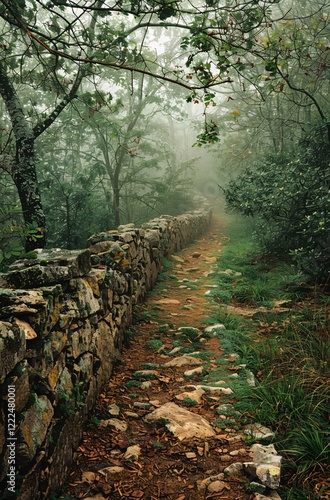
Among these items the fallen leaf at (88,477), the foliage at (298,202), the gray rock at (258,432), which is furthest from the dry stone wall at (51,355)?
the foliage at (298,202)

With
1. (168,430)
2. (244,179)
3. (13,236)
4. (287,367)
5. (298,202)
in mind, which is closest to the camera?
(168,430)

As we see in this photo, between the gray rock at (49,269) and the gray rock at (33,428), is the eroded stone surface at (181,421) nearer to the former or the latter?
the gray rock at (33,428)

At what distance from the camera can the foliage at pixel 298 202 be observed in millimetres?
6219

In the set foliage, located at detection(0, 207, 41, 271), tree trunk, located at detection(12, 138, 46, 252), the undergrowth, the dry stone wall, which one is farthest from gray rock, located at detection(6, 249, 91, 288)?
tree trunk, located at detection(12, 138, 46, 252)

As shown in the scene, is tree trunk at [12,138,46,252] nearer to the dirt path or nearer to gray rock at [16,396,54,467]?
the dirt path

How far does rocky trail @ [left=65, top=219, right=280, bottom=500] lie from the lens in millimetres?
2455

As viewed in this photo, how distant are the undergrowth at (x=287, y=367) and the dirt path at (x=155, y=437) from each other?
0.27m

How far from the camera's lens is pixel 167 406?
132 inches

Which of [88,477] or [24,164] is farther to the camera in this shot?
[24,164]

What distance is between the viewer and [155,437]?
9.82ft

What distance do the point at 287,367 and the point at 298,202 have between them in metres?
4.75

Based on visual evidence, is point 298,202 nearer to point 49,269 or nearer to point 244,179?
point 244,179

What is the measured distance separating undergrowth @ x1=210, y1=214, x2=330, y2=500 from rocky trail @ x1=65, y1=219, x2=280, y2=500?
169 mm

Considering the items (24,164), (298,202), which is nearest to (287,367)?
(298,202)
